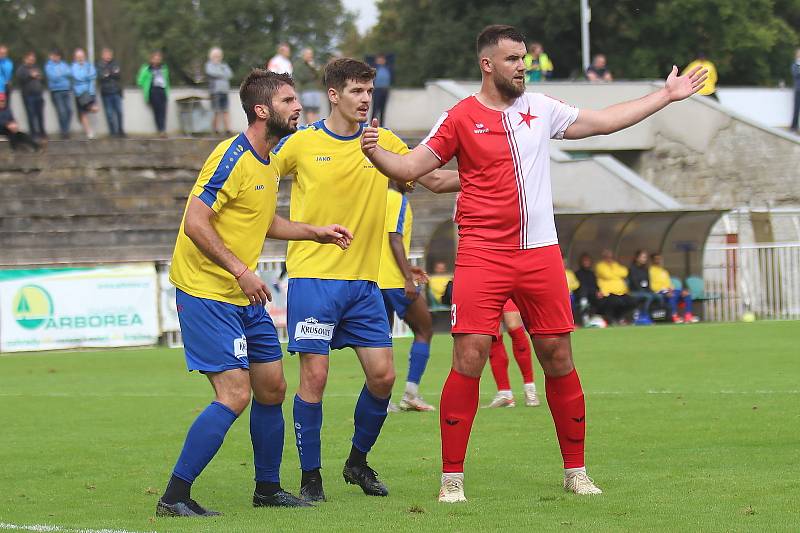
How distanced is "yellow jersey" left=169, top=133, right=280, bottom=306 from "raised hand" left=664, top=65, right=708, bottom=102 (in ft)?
7.27

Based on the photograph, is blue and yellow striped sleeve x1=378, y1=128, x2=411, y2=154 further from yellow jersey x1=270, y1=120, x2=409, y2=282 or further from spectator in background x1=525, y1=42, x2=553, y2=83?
spectator in background x1=525, y1=42, x2=553, y2=83

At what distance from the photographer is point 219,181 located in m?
7.33

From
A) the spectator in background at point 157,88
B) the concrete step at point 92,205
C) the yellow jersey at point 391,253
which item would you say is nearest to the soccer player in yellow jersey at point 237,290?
the yellow jersey at point 391,253

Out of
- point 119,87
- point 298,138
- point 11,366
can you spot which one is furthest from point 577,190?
point 298,138

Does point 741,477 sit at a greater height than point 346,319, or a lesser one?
lesser

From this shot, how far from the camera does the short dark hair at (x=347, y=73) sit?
802 centimetres

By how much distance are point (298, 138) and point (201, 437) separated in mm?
1937

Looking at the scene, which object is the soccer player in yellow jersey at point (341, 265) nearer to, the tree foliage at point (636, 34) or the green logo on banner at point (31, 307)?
the green logo on banner at point (31, 307)

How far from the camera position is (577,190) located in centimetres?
2822

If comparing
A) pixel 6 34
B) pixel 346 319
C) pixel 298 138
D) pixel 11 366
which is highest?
pixel 6 34

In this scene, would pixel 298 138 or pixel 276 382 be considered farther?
pixel 298 138

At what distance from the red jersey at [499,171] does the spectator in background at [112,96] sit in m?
22.6

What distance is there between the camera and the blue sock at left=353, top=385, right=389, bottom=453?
27.0 ft

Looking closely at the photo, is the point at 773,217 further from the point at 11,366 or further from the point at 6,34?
the point at 6,34
